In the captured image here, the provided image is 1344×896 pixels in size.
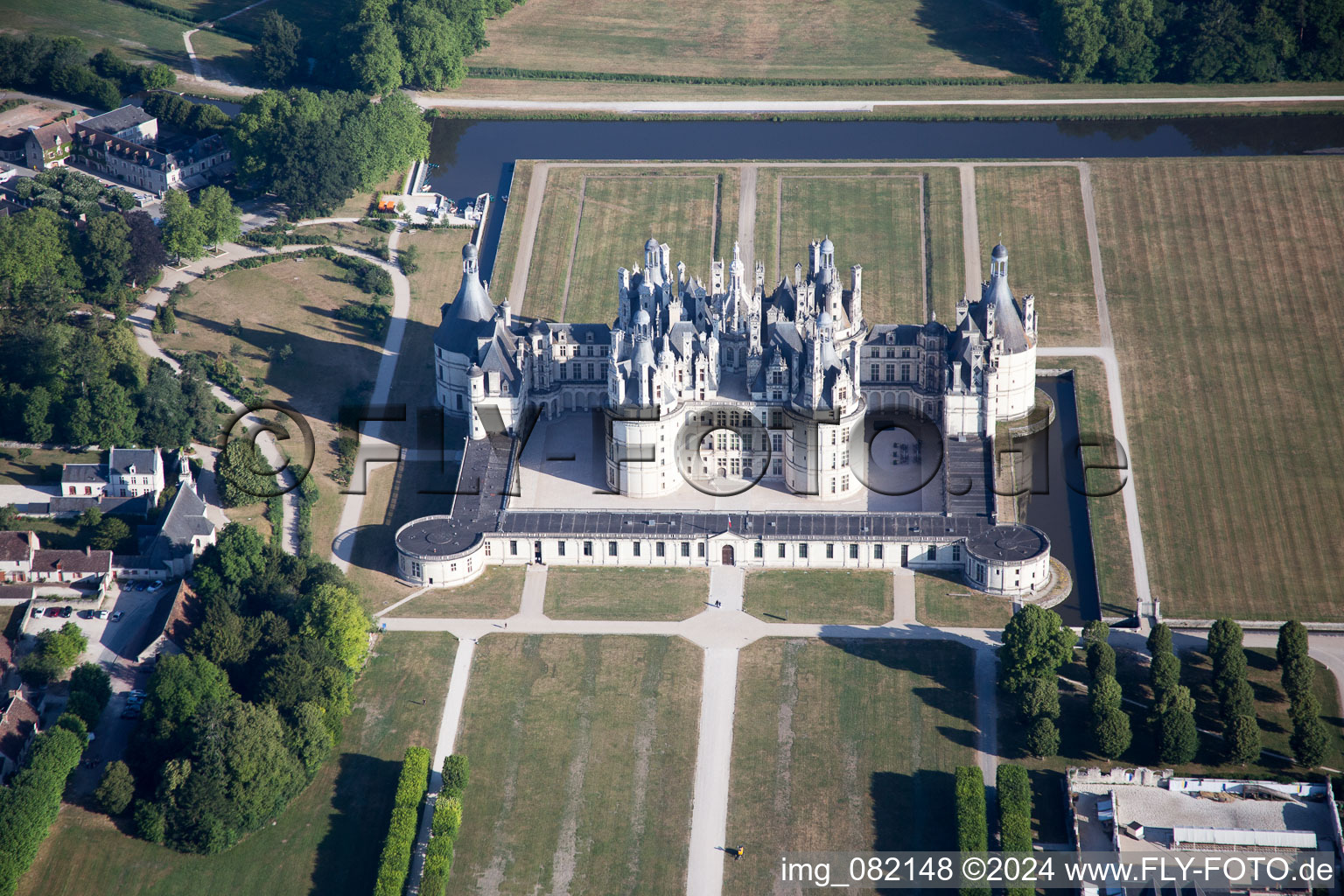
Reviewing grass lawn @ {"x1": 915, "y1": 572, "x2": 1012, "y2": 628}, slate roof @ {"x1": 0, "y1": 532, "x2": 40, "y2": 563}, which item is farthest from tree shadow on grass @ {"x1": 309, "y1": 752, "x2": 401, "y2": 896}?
grass lawn @ {"x1": 915, "y1": 572, "x2": 1012, "y2": 628}

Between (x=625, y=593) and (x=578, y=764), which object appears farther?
(x=625, y=593)

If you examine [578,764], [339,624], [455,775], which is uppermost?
[339,624]

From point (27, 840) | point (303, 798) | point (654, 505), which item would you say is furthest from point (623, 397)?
point (27, 840)

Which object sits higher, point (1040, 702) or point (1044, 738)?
point (1040, 702)

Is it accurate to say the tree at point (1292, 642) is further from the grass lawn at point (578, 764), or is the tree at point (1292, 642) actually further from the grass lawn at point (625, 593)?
the grass lawn at point (625, 593)

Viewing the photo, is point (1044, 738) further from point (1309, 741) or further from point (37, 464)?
point (37, 464)

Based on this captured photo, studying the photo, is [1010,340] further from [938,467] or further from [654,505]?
[654,505]

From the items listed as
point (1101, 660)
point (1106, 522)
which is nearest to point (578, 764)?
point (1101, 660)
